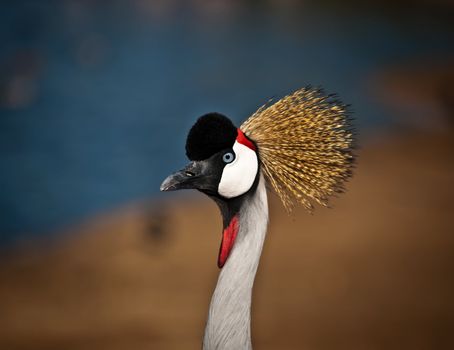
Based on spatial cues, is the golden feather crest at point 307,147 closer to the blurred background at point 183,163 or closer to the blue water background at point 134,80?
the blurred background at point 183,163

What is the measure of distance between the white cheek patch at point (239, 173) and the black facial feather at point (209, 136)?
3 centimetres

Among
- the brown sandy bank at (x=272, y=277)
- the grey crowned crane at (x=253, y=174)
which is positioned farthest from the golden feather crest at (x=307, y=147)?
the brown sandy bank at (x=272, y=277)

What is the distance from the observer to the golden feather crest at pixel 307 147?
158 cm

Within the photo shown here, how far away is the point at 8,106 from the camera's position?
4.94 metres

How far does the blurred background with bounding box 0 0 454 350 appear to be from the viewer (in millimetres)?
3502

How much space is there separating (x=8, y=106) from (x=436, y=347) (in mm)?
3211

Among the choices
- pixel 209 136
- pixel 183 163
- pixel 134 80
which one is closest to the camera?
pixel 209 136

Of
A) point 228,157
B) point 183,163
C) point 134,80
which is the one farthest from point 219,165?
point 134,80

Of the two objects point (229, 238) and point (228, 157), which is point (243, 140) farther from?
point (229, 238)

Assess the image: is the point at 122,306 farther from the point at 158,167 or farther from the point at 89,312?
the point at 158,167

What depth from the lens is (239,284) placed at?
154 cm

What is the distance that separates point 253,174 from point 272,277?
2.28 meters

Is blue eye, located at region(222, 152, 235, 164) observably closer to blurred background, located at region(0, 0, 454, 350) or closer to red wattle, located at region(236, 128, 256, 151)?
red wattle, located at region(236, 128, 256, 151)

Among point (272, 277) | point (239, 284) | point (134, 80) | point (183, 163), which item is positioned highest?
point (134, 80)
